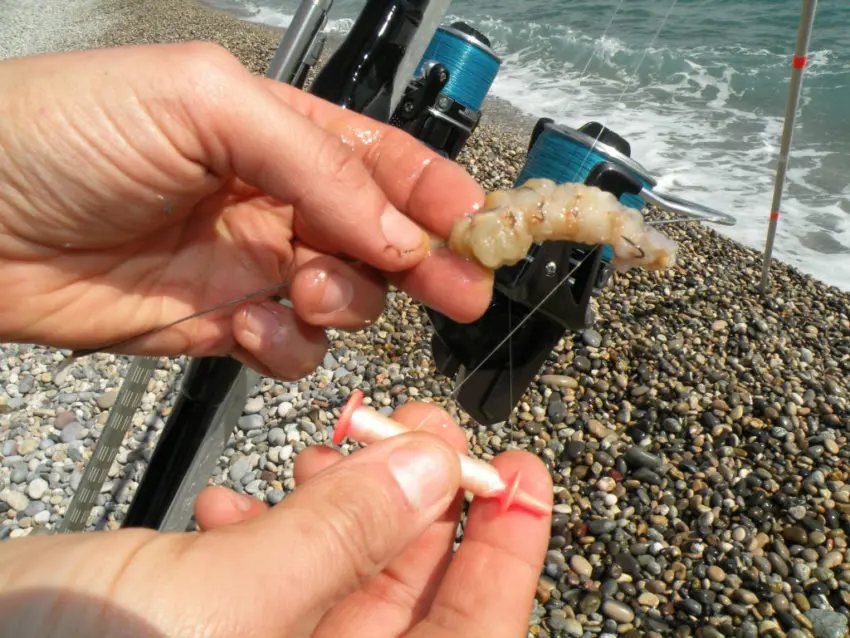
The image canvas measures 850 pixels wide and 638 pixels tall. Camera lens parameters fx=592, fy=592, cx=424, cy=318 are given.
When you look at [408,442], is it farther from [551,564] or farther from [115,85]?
[551,564]

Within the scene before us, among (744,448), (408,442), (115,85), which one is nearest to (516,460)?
(408,442)

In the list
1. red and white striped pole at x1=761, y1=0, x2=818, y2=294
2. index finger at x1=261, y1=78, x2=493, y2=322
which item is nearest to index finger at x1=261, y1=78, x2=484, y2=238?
index finger at x1=261, y1=78, x2=493, y2=322

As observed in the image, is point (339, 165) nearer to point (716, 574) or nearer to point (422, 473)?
point (422, 473)

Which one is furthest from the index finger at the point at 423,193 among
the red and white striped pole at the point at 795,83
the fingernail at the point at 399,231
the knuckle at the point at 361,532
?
the red and white striped pole at the point at 795,83

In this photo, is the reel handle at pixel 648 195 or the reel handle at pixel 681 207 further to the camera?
the reel handle at pixel 681 207

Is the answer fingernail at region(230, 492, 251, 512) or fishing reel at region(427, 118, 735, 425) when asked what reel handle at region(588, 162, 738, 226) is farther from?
fingernail at region(230, 492, 251, 512)

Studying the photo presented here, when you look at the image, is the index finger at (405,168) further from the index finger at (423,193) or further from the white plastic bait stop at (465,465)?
the white plastic bait stop at (465,465)
